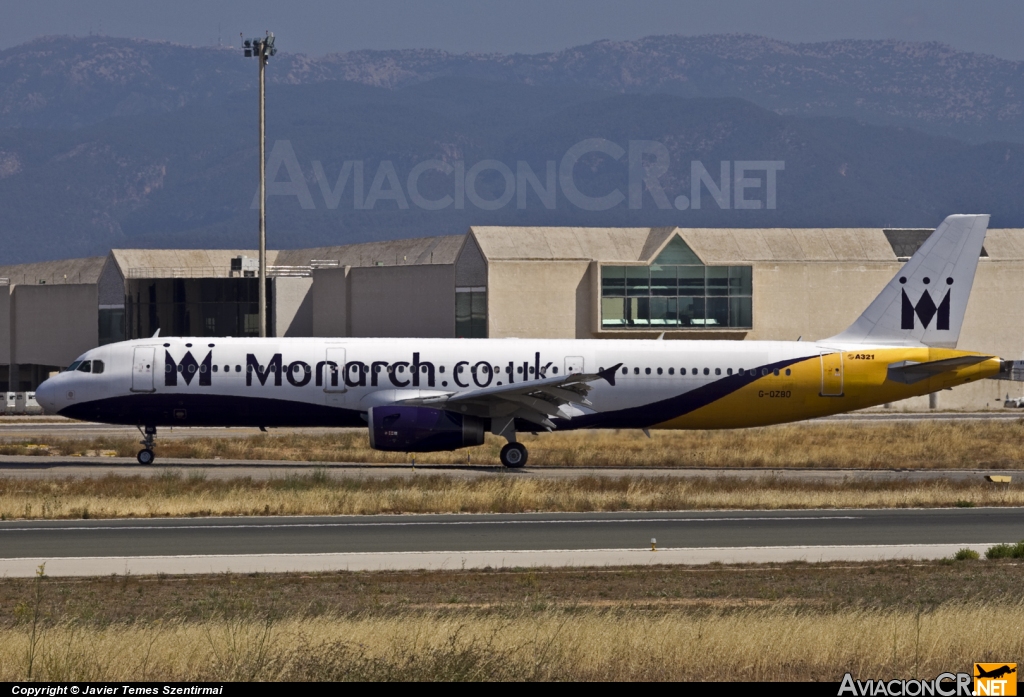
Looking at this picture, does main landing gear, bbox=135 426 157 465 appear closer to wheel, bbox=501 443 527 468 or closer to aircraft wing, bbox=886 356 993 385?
wheel, bbox=501 443 527 468

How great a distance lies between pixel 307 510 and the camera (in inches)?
1158

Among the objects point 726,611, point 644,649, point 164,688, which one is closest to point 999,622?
point 726,611

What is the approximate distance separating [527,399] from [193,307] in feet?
178

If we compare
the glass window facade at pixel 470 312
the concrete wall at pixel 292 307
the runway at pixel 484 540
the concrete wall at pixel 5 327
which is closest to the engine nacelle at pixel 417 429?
the runway at pixel 484 540

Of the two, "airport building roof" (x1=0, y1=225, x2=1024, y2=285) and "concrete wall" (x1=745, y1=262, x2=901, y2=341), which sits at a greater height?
"airport building roof" (x1=0, y1=225, x2=1024, y2=285)

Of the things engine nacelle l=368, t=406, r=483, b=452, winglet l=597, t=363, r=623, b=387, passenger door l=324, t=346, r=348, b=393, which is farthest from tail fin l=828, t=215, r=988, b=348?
passenger door l=324, t=346, r=348, b=393

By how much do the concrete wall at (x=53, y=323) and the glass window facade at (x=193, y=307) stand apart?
17.3 ft

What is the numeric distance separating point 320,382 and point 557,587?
21213mm

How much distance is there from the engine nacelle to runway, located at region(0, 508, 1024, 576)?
1017 cm

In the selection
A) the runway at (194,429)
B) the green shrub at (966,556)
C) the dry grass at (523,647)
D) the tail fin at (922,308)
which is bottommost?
the green shrub at (966,556)

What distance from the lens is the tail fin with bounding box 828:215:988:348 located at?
4300cm

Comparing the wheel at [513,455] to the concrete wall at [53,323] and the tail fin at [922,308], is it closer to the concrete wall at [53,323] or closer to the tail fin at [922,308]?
the tail fin at [922,308]

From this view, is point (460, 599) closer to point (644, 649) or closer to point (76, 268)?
point (644, 649)

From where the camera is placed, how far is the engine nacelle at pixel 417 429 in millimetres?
38719
